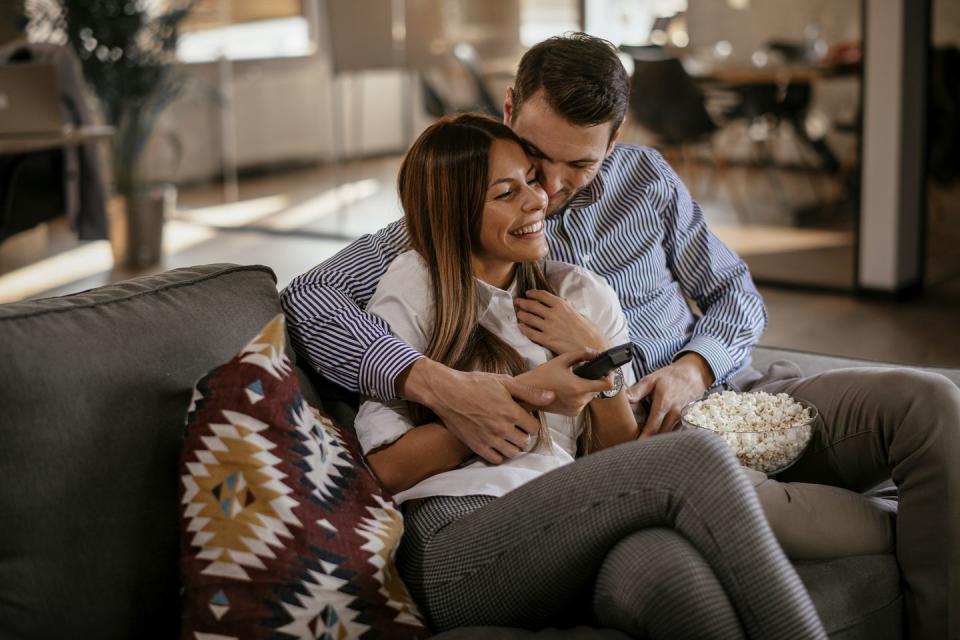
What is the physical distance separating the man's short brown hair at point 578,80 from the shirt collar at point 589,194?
151 mm

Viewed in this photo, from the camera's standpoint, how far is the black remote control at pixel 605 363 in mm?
1539

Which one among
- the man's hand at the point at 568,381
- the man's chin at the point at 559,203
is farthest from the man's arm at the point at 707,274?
the man's hand at the point at 568,381

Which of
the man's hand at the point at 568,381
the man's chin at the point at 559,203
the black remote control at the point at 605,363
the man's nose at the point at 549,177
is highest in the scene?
the man's nose at the point at 549,177

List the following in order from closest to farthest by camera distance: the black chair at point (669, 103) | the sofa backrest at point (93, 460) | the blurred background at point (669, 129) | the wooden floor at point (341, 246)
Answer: the sofa backrest at point (93, 460) < the wooden floor at point (341, 246) < the blurred background at point (669, 129) < the black chair at point (669, 103)

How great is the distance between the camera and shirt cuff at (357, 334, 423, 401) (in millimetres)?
1646

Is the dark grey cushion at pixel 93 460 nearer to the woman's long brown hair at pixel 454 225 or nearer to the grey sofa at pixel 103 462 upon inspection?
the grey sofa at pixel 103 462

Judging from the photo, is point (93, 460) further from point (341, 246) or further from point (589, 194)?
point (341, 246)

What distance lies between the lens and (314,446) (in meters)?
1.46

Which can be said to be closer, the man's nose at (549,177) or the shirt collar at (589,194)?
the man's nose at (549,177)

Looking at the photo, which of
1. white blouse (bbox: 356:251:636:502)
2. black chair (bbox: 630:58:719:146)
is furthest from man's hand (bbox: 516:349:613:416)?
black chair (bbox: 630:58:719:146)

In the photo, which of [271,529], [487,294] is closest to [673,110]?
[487,294]

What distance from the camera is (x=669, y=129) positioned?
5043mm

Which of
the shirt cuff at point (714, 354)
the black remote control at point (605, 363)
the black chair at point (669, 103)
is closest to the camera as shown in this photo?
the black remote control at point (605, 363)

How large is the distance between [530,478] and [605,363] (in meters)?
0.22
